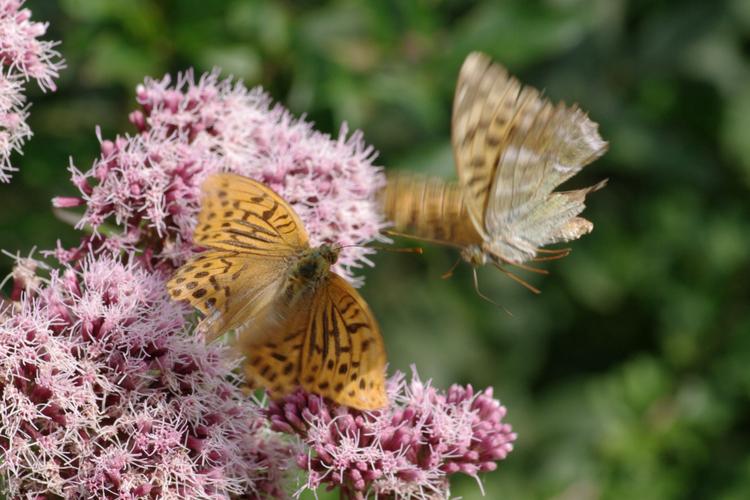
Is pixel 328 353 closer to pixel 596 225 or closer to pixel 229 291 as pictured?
pixel 229 291

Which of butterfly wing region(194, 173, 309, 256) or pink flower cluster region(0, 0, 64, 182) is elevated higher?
pink flower cluster region(0, 0, 64, 182)

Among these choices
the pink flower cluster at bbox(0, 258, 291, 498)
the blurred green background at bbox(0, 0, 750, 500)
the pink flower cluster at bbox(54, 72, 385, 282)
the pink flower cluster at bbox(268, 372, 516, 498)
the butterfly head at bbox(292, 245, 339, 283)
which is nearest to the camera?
the pink flower cluster at bbox(0, 258, 291, 498)

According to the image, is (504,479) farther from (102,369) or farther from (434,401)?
(102,369)

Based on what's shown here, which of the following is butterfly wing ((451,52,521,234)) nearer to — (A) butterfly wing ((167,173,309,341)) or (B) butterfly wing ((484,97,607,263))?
(B) butterfly wing ((484,97,607,263))

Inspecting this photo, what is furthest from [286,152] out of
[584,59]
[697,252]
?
[697,252]

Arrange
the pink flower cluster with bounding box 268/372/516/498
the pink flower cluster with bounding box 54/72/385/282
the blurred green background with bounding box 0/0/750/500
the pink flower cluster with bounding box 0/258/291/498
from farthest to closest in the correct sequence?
the blurred green background with bounding box 0/0/750/500
the pink flower cluster with bounding box 54/72/385/282
the pink flower cluster with bounding box 268/372/516/498
the pink flower cluster with bounding box 0/258/291/498

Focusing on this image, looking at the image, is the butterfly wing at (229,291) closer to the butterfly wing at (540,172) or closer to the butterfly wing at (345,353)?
the butterfly wing at (345,353)

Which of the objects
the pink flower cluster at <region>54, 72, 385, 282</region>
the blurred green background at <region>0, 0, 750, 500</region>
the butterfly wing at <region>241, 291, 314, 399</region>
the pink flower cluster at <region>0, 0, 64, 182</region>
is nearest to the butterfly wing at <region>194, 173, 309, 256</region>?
the pink flower cluster at <region>54, 72, 385, 282</region>

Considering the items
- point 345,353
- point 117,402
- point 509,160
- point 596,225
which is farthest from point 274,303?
point 596,225
